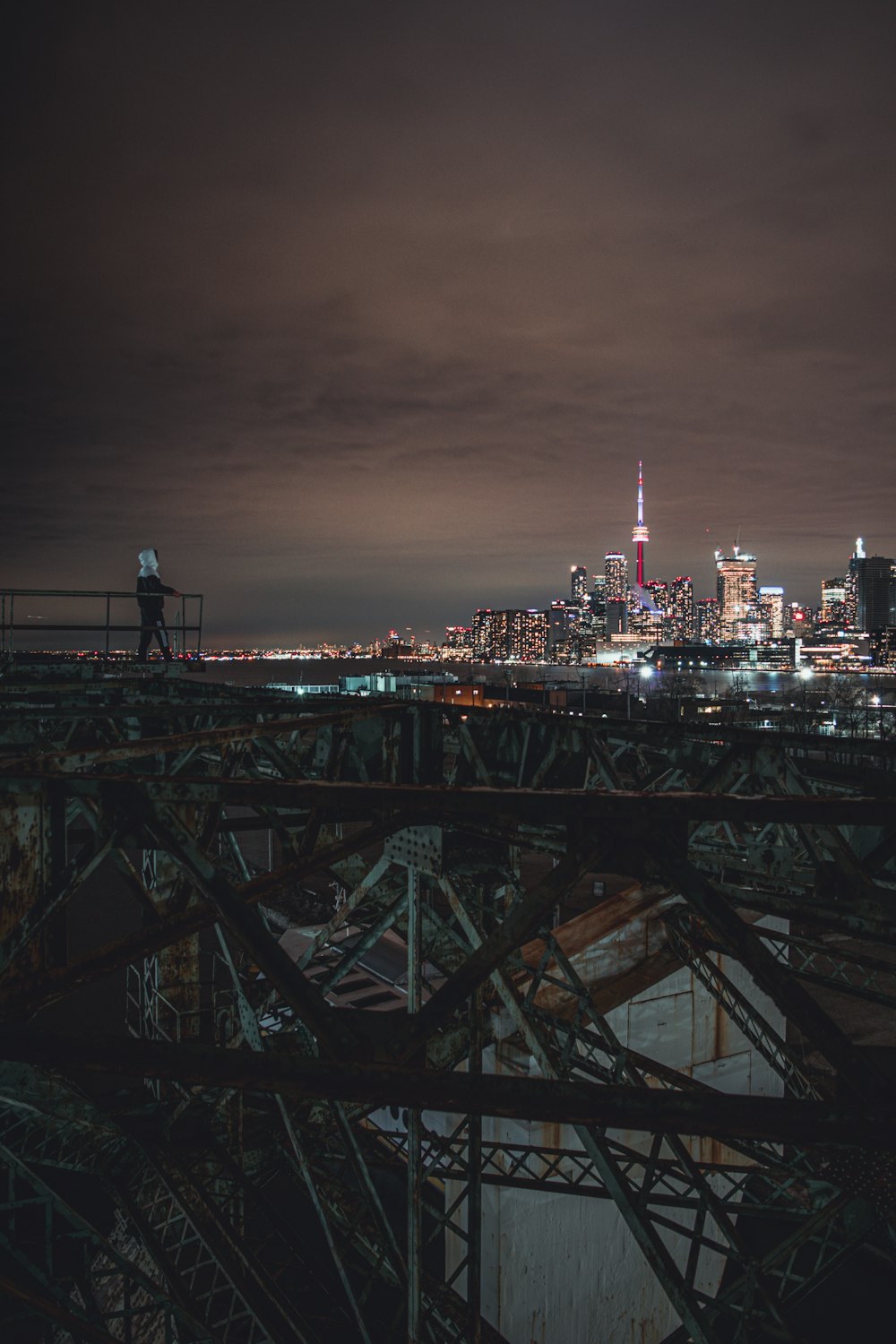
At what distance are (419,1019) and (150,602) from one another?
15659 millimetres

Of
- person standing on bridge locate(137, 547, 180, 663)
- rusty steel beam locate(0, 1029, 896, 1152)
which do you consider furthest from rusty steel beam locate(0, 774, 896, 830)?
person standing on bridge locate(137, 547, 180, 663)

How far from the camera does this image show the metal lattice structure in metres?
2.81

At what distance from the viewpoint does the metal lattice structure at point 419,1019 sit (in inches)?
111

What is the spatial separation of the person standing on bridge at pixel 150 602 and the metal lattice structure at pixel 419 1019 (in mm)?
4623

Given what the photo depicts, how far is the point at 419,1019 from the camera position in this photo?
2949 millimetres

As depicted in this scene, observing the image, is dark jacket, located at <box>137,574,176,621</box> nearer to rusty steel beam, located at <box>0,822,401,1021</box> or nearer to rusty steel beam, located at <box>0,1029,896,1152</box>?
rusty steel beam, located at <box>0,822,401,1021</box>

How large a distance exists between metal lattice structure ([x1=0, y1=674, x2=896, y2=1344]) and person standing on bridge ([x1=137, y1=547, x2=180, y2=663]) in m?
4.62

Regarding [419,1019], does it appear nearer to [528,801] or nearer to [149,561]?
[528,801]

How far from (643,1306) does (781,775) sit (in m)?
7.53

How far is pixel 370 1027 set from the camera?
41.4 feet

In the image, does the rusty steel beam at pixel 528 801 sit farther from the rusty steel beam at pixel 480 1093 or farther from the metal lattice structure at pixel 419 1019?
the rusty steel beam at pixel 480 1093

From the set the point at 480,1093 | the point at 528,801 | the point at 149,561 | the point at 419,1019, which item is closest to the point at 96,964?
the point at 419,1019

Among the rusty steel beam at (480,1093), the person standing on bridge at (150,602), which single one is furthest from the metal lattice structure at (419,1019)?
the person standing on bridge at (150,602)

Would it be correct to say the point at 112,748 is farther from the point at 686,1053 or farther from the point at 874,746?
the point at 686,1053
